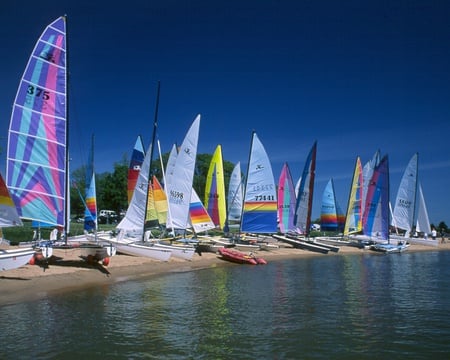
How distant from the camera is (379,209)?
41.3 meters

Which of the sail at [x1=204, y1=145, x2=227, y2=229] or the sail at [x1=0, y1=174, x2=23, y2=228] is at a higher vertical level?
the sail at [x1=204, y1=145, x2=227, y2=229]

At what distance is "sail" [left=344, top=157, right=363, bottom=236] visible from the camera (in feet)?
145

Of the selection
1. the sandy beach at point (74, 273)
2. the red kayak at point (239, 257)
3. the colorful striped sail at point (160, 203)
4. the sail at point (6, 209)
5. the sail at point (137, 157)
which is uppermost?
the sail at point (137, 157)

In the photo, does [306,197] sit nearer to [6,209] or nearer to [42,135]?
[42,135]

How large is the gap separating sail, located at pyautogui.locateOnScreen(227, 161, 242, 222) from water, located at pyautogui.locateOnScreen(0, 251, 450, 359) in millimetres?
20370

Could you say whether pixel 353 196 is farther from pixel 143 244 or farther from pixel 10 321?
pixel 10 321

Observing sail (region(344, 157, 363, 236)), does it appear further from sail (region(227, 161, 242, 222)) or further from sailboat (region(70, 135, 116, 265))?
sailboat (region(70, 135, 116, 265))

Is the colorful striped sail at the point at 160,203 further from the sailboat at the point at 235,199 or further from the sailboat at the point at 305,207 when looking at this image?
Result: the sailboat at the point at 305,207

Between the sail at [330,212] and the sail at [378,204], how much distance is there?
28.1 feet

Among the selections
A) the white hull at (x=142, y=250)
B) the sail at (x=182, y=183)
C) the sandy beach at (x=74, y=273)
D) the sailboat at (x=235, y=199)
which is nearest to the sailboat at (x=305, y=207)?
the sailboat at (x=235, y=199)

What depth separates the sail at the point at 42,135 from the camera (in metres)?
16.8

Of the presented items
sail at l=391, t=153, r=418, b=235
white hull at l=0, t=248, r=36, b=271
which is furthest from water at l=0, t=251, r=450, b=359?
sail at l=391, t=153, r=418, b=235

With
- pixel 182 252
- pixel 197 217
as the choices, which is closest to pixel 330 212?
pixel 197 217

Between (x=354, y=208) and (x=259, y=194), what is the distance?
15.3 metres
